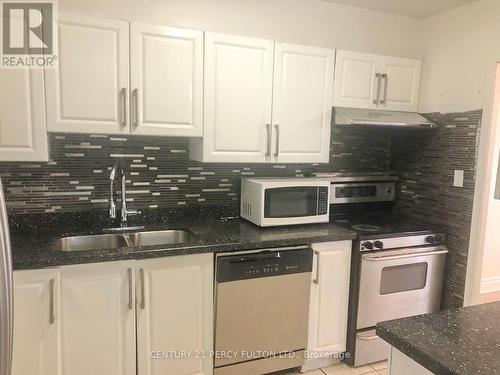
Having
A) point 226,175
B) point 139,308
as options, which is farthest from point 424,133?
point 139,308

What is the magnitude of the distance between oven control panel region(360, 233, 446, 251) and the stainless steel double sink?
1.09 m

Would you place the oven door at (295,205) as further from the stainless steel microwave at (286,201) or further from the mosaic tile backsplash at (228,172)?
the mosaic tile backsplash at (228,172)

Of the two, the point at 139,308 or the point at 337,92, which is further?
the point at 337,92

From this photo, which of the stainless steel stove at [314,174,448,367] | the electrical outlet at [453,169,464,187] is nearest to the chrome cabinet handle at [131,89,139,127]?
the stainless steel stove at [314,174,448,367]

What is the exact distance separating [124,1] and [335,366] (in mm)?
2662

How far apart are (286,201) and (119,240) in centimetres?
107

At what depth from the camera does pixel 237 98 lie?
227 cm

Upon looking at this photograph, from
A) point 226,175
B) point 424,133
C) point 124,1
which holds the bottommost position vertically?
point 226,175

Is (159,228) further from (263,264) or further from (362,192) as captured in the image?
(362,192)

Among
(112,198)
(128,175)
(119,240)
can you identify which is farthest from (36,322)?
(128,175)

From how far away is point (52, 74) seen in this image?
1.88 meters

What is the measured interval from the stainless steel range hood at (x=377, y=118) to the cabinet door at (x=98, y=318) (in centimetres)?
159

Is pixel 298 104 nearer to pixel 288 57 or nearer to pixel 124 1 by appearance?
pixel 288 57

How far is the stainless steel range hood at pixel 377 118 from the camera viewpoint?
2.42m
